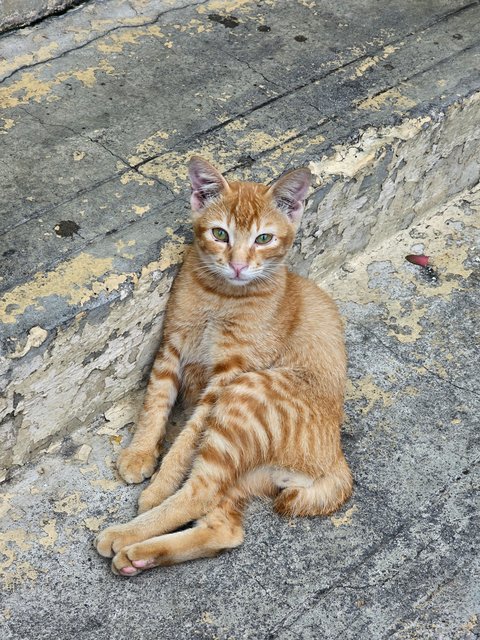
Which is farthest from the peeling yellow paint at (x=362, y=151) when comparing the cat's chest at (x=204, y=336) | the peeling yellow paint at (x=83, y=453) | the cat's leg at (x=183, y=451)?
the peeling yellow paint at (x=83, y=453)

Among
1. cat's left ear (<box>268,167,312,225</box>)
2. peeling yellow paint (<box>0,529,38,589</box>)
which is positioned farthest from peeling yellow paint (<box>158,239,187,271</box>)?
peeling yellow paint (<box>0,529,38,589</box>)

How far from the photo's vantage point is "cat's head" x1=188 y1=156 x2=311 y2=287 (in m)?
3.10

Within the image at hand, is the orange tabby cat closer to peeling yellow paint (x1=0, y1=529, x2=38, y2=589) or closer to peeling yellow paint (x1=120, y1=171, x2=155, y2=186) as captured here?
peeling yellow paint (x1=0, y1=529, x2=38, y2=589)

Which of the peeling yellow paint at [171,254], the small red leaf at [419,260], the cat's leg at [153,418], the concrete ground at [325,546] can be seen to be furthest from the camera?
the small red leaf at [419,260]

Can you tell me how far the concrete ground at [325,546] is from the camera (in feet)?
8.97

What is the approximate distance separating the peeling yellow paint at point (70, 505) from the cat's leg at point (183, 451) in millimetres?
203

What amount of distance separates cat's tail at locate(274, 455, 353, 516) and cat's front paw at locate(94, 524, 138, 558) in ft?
1.66

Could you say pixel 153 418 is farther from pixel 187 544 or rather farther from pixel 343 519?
pixel 343 519

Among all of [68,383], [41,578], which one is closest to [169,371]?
[68,383]

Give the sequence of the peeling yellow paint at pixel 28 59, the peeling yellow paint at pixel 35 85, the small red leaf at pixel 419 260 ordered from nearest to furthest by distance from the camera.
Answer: the peeling yellow paint at pixel 35 85
the peeling yellow paint at pixel 28 59
the small red leaf at pixel 419 260

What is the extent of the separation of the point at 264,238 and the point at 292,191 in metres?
0.19

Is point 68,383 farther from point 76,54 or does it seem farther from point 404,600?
point 76,54

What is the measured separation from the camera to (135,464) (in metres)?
3.10

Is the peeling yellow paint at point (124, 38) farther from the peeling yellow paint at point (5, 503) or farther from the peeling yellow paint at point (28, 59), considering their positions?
the peeling yellow paint at point (5, 503)
